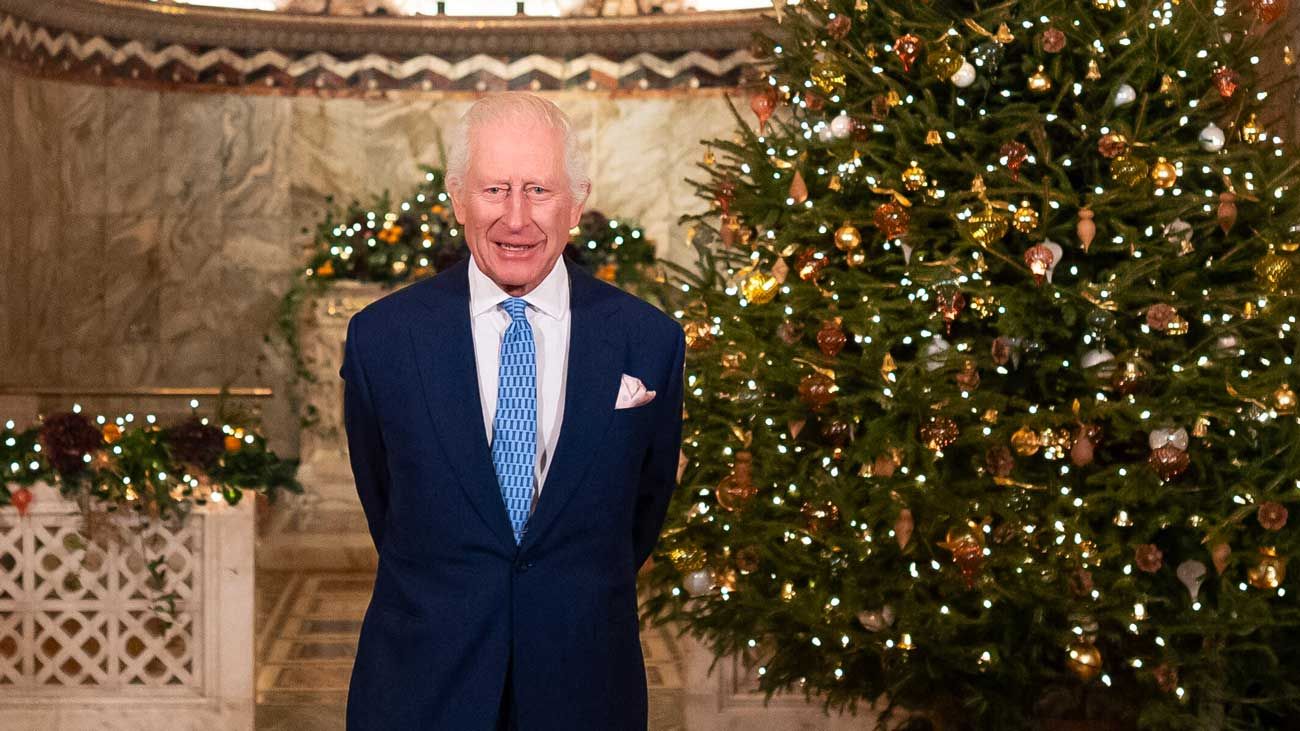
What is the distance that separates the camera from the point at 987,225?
13.8 ft

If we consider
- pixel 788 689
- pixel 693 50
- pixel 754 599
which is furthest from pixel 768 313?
pixel 693 50

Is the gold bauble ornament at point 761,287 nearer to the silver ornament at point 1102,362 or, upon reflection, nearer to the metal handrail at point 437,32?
the silver ornament at point 1102,362

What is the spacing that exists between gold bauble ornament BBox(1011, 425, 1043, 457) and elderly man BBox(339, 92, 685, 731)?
1.88 m

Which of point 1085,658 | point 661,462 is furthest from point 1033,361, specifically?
Result: point 661,462

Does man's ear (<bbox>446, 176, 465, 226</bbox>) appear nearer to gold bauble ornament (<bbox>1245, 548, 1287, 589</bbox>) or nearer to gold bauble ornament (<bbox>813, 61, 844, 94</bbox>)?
gold bauble ornament (<bbox>813, 61, 844, 94</bbox>)

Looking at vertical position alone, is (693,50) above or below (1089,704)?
above

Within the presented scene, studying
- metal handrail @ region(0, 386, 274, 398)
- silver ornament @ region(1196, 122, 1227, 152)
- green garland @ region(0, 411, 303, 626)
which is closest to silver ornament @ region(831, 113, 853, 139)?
silver ornament @ region(1196, 122, 1227, 152)

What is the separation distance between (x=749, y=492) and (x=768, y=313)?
54cm

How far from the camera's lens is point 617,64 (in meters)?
11.2

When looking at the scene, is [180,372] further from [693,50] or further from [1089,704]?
[1089,704]

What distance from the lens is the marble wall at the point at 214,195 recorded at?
10453mm

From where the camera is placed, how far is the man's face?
7.78 ft

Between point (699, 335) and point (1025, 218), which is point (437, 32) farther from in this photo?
point (1025, 218)

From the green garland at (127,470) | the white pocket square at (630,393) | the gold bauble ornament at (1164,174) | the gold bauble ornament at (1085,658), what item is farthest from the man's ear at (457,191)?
the green garland at (127,470)
